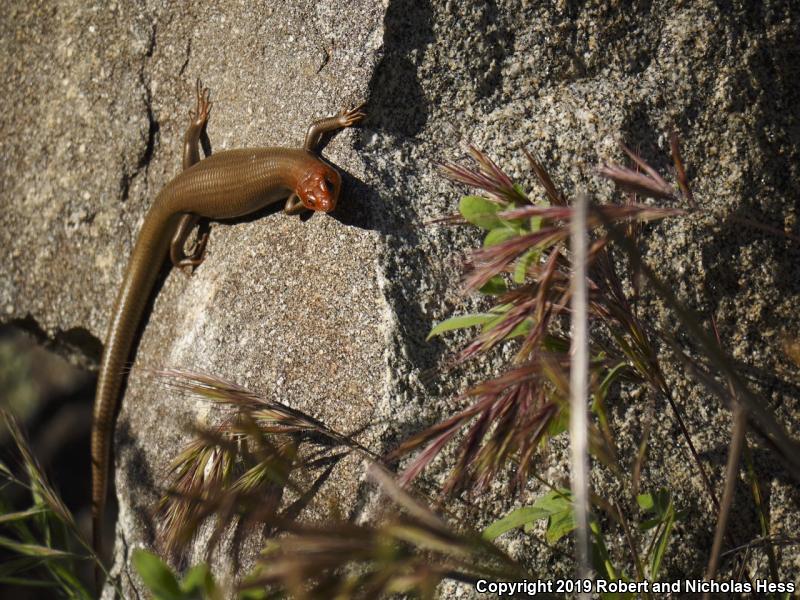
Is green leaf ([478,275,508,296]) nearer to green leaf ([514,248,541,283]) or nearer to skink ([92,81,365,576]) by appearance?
green leaf ([514,248,541,283])

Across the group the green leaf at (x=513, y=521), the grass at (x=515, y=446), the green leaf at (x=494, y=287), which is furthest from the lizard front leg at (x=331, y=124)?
the green leaf at (x=513, y=521)

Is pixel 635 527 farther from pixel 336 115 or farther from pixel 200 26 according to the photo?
pixel 200 26

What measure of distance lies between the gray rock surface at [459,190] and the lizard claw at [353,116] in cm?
4

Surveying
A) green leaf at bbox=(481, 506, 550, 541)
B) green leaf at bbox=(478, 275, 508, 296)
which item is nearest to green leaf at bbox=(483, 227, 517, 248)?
green leaf at bbox=(478, 275, 508, 296)

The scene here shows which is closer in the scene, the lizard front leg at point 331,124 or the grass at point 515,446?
the grass at point 515,446

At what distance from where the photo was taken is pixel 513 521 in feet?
6.72

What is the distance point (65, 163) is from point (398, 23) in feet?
6.44

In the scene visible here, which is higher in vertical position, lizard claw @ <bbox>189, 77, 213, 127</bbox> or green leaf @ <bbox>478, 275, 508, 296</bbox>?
lizard claw @ <bbox>189, 77, 213, 127</bbox>

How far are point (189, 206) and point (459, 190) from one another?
1278 millimetres

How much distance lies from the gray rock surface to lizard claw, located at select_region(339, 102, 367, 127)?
0.12 feet

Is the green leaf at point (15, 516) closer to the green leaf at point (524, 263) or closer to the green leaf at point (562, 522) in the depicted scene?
the green leaf at point (562, 522)

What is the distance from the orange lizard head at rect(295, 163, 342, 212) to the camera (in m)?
2.69

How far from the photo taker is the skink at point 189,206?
9.60ft

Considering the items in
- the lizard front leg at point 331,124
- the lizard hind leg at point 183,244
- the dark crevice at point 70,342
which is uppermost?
the lizard front leg at point 331,124
